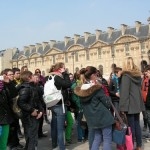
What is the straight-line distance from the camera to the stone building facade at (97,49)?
56281mm

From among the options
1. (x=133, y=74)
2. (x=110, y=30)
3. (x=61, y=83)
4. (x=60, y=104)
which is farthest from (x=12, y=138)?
(x=110, y=30)

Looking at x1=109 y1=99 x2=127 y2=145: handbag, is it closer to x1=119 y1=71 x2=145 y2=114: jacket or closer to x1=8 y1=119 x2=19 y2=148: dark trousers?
x1=119 y1=71 x2=145 y2=114: jacket

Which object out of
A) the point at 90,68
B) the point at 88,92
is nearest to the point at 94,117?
the point at 88,92

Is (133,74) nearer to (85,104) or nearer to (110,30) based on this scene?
(85,104)

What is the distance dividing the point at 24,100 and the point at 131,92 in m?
1.87

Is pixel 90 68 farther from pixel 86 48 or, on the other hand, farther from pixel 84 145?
pixel 86 48

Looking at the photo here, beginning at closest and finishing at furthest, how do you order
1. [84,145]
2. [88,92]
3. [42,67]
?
[88,92] → [84,145] → [42,67]

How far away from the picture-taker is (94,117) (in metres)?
5.07

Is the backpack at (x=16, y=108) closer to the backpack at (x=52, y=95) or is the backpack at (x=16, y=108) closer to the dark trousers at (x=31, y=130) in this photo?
the dark trousers at (x=31, y=130)

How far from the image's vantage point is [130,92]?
19.4 feet

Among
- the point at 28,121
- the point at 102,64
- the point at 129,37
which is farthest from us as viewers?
the point at 102,64

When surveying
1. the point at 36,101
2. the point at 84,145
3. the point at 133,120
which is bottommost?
the point at 84,145

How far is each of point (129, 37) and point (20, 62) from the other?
29656 mm

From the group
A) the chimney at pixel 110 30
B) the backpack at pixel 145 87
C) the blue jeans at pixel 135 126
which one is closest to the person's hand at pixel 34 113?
the blue jeans at pixel 135 126
